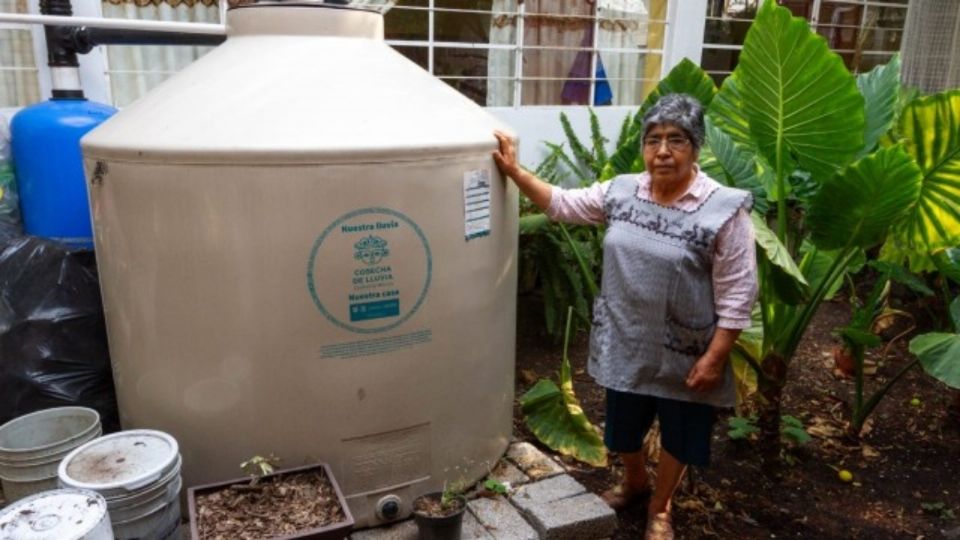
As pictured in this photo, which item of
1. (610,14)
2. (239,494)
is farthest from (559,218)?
(610,14)

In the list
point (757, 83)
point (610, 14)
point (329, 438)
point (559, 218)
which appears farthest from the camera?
point (610, 14)

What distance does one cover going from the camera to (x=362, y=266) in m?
1.97

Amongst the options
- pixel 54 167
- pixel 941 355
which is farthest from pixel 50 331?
pixel 941 355

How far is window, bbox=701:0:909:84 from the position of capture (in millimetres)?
5441

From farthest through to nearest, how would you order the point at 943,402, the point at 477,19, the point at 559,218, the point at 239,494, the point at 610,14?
the point at 610,14
the point at 477,19
the point at 943,402
the point at 559,218
the point at 239,494

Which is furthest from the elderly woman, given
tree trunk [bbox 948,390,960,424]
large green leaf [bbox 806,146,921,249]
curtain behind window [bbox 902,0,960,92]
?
curtain behind window [bbox 902,0,960,92]

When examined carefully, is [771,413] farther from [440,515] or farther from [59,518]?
[59,518]

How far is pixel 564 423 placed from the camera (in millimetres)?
2730

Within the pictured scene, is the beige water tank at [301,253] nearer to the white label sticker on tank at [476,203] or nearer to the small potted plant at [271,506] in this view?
the white label sticker on tank at [476,203]

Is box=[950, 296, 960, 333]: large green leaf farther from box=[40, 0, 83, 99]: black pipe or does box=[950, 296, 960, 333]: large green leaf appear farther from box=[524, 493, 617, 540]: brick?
box=[40, 0, 83, 99]: black pipe

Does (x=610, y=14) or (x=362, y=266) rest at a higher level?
(x=610, y=14)

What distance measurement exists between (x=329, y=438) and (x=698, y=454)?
1179 mm

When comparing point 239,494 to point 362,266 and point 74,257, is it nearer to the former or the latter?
point 362,266

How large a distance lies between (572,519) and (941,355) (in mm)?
1493
